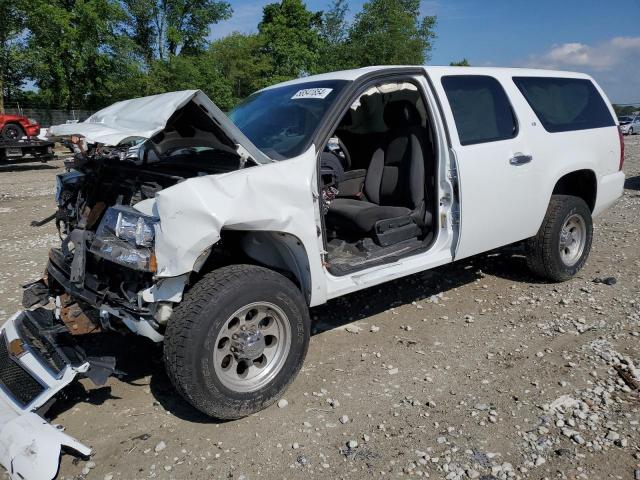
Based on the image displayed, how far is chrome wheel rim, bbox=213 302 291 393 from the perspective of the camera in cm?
300

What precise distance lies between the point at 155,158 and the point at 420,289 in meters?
2.80

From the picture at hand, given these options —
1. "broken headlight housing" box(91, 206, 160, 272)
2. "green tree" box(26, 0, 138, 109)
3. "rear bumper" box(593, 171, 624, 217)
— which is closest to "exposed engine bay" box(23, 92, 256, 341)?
"broken headlight housing" box(91, 206, 160, 272)

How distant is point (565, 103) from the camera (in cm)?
498

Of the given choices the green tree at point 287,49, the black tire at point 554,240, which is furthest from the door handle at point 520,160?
the green tree at point 287,49

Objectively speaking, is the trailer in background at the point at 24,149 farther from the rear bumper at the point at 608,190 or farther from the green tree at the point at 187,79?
the rear bumper at the point at 608,190

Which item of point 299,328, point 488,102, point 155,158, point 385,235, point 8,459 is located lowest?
point 8,459

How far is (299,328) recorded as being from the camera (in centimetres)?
320

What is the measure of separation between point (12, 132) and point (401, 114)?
46.8 ft

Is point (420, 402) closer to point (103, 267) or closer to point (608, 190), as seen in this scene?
point (103, 267)

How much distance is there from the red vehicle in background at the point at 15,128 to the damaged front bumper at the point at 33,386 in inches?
541

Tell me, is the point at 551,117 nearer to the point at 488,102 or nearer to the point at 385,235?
the point at 488,102

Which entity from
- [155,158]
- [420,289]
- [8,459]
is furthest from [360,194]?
[8,459]

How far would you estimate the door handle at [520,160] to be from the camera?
432 cm

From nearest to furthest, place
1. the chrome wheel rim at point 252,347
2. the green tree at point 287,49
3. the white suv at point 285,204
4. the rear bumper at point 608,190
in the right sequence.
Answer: the white suv at point 285,204 < the chrome wheel rim at point 252,347 < the rear bumper at point 608,190 < the green tree at point 287,49
